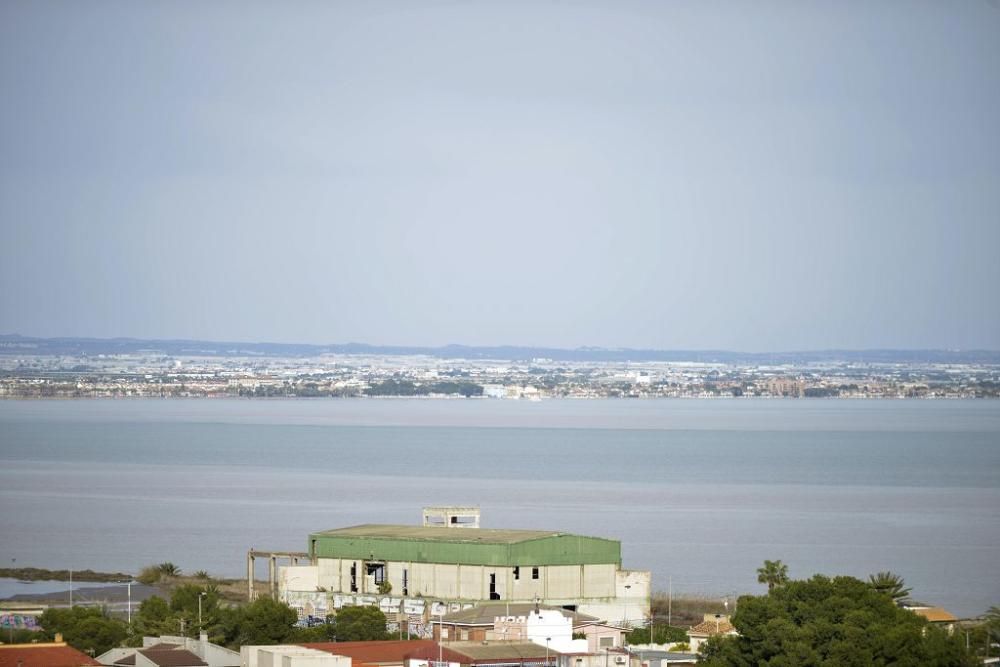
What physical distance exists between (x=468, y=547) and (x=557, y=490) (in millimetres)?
43930

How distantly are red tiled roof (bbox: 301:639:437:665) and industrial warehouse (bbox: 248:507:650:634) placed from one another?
6128 mm

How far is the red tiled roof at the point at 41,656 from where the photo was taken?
24.7 m

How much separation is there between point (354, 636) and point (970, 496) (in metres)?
56.5

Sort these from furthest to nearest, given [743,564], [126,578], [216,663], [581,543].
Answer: [743,564], [126,578], [581,543], [216,663]

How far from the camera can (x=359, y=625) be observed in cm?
2981

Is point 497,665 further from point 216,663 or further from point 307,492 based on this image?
point 307,492

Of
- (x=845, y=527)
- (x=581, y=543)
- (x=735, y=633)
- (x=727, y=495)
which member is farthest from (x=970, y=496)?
(x=735, y=633)

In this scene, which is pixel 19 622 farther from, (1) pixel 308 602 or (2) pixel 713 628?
(2) pixel 713 628

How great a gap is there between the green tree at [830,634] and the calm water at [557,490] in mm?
16196

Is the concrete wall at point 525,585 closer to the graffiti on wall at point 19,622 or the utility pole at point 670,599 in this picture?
the utility pole at point 670,599

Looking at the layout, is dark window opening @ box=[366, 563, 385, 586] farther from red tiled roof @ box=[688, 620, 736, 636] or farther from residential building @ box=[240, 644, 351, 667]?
residential building @ box=[240, 644, 351, 667]

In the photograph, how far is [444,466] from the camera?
317 feet

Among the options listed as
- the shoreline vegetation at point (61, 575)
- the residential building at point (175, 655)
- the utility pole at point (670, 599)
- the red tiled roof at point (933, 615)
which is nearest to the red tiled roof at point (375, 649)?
the residential building at point (175, 655)

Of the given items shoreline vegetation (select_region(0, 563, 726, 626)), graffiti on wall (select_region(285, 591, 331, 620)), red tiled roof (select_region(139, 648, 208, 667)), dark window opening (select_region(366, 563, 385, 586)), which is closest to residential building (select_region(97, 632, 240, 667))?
red tiled roof (select_region(139, 648, 208, 667))
